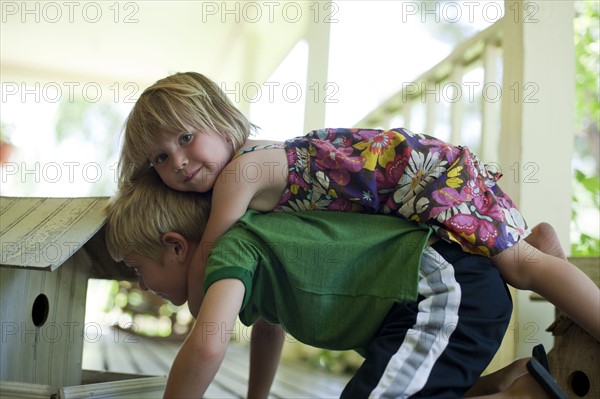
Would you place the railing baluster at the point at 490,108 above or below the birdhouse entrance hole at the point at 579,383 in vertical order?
above

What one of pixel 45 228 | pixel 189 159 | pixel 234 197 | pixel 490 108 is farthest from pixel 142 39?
pixel 234 197

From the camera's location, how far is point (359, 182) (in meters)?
1.27

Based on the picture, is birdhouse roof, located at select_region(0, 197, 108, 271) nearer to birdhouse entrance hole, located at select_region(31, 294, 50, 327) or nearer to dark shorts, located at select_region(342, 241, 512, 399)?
birdhouse entrance hole, located at select_region(31, 294, 50, 327)

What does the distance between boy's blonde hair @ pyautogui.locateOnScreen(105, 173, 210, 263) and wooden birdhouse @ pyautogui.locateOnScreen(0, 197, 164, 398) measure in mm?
53

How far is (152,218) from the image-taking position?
139cm

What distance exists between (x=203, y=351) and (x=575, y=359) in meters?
0.86

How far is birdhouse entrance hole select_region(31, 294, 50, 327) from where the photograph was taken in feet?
5.42

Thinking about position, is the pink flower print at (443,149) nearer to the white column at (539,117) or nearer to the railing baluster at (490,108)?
the white column at (539,117)

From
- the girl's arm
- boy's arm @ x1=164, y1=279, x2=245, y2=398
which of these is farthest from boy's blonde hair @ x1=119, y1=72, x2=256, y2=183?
boy's arm @ x1=164, y1=279, x2=245, y2=398

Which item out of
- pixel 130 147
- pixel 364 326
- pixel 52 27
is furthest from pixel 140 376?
pixel 52 27

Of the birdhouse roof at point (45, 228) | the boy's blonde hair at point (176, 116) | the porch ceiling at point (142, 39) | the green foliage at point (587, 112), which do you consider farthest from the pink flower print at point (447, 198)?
the porch ceiling at point (142, 39)

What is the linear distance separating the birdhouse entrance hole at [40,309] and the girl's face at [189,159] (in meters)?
0.52

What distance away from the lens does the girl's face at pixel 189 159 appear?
135 cm

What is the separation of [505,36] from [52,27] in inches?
144
